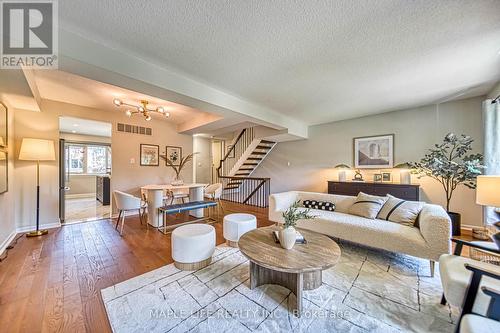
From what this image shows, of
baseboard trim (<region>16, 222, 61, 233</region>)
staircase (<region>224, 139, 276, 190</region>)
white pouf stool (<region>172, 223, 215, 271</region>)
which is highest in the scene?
staircase (<region>224, 139, 276, 190</region>)

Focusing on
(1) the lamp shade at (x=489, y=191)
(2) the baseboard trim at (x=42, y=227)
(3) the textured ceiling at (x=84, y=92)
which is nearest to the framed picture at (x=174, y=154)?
(3) the textured ceiling at (x=84, y=92)

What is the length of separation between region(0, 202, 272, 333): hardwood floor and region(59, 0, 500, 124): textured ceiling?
2.53 m

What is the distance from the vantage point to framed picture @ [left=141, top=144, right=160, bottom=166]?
5129 millimetres

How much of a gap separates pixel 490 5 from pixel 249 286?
3221mm

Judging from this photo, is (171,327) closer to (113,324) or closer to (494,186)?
(113,324)

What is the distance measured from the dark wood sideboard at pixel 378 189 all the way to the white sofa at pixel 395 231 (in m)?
1.39

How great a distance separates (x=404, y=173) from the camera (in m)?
4.21

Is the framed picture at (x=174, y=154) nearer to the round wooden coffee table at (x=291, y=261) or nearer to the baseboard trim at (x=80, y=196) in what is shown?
the round wooden coffee table at (x=291, y=261)

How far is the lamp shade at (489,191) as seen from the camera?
178cm

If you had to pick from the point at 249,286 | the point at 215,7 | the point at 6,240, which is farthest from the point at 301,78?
the point at 6,240

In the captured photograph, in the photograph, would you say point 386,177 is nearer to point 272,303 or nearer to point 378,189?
point 378,189

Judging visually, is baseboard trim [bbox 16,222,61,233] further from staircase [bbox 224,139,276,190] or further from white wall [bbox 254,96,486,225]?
white wall [bbox 254,96,486,225]

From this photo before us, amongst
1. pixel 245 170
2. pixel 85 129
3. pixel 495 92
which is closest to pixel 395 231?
pixel 495 92

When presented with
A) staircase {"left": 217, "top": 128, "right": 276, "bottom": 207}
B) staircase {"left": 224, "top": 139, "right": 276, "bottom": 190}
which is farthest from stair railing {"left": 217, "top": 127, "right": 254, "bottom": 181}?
staircase {"left": 224, "top": 139, "right": 276, "bottom": 190}
